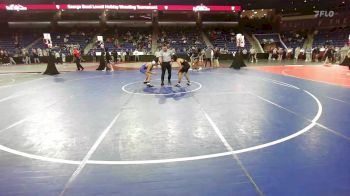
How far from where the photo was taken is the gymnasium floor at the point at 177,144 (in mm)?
4688

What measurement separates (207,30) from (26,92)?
3430cm

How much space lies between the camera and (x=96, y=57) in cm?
3494

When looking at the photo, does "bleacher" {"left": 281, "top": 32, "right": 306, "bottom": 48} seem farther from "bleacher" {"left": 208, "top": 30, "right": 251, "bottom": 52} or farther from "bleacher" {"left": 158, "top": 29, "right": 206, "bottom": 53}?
"bleacher" {"left": 158, "top": 29, "right": 206, "bottom": 53}

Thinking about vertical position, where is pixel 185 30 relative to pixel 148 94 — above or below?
above

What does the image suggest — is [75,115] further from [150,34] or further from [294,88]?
[150,34]

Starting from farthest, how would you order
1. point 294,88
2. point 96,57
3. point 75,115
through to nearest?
point 96,57
point 294,88
point 75,115

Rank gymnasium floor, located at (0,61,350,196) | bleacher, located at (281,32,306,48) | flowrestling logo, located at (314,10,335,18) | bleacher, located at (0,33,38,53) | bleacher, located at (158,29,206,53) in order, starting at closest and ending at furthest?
1. gymnasium floor, located at (0,61,350,196)
2. bleacher, located at (0,33,38,53)
3. bleacher, located at (158,29,206,53)
4. bleacher, located at (281,32,306,48)
5. flowrestling logo, located at (314,10,335,18)

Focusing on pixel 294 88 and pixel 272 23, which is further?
pixel 272 23

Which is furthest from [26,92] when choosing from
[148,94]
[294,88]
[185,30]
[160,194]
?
[185,30]

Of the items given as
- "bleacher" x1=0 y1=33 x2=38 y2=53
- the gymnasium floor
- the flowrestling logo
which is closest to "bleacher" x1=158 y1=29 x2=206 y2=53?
"bleacher" x1=0 y1=33 x2=38 y2=53

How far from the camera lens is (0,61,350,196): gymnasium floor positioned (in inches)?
185

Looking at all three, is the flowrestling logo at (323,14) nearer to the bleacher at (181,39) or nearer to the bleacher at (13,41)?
the bleacher at (181,39)

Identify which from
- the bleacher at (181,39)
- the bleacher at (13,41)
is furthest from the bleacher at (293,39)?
the bleacher at (13,41)

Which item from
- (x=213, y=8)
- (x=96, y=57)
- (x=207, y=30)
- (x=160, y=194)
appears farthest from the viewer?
(x=207, y=30)
